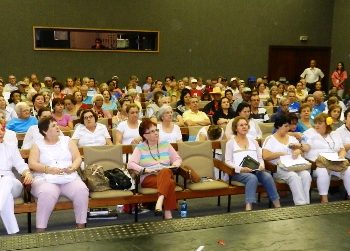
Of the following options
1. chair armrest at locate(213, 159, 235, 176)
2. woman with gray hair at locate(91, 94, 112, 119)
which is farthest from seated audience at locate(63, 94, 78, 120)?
chair armrest at locate(213, 159, 235, 176)

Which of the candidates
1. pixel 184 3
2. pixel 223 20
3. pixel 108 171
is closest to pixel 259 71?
pixel 223 20

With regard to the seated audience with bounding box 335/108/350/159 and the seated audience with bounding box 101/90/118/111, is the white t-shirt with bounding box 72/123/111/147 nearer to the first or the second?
the seated audience with bounding box 101/90/118/111

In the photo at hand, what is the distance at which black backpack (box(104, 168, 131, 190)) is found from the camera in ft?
15.1

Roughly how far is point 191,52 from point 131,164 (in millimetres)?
9524

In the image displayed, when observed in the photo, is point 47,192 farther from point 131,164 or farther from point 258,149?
point 258,149

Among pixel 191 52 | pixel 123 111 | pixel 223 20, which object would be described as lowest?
pixel 123 111

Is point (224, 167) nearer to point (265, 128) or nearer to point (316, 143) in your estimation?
point (316, 143)

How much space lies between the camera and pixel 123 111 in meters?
6.95

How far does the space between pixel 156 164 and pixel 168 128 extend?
41.9 inches

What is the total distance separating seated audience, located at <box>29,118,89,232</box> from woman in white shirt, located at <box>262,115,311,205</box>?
2129mm

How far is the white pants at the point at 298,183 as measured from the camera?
506cm

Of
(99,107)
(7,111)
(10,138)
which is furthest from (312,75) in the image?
(10,138)

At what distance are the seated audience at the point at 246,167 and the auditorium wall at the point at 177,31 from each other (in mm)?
8419

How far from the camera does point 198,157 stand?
5223 millimetres
